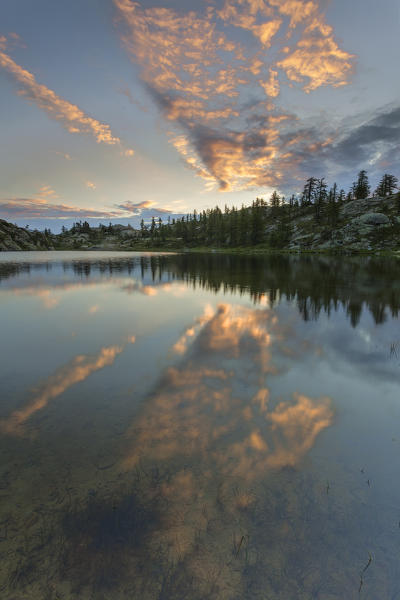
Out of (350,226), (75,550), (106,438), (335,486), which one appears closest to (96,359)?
(106,438)

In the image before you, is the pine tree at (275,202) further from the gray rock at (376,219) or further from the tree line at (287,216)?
the gray rock at (376,219)

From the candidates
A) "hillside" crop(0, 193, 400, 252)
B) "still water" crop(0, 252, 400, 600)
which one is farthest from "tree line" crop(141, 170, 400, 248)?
"still water" crop(0, 252, 400, 600)

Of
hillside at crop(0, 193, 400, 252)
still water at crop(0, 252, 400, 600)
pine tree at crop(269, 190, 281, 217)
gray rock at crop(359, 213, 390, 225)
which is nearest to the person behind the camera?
still water at crop(0, 252, 400, 600)

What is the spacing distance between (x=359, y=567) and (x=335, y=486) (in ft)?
5.04

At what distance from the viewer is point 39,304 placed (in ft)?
74.6

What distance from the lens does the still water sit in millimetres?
3943

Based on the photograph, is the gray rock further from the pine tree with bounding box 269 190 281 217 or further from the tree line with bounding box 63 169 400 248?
the pine tree with bounding box 269 190 281 217

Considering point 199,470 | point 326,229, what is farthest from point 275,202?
point 199,470

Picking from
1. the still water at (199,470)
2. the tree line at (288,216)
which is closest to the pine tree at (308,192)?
the tree line at (288,216)

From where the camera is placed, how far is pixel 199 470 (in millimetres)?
5855

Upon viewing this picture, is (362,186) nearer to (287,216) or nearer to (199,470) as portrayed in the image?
(287,216)

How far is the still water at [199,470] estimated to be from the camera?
12.9ft

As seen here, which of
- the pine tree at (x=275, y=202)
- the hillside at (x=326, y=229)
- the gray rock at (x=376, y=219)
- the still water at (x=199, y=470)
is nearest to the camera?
the still water at (x=199, y=470)

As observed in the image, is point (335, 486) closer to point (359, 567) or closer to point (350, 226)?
point (359, 567)
